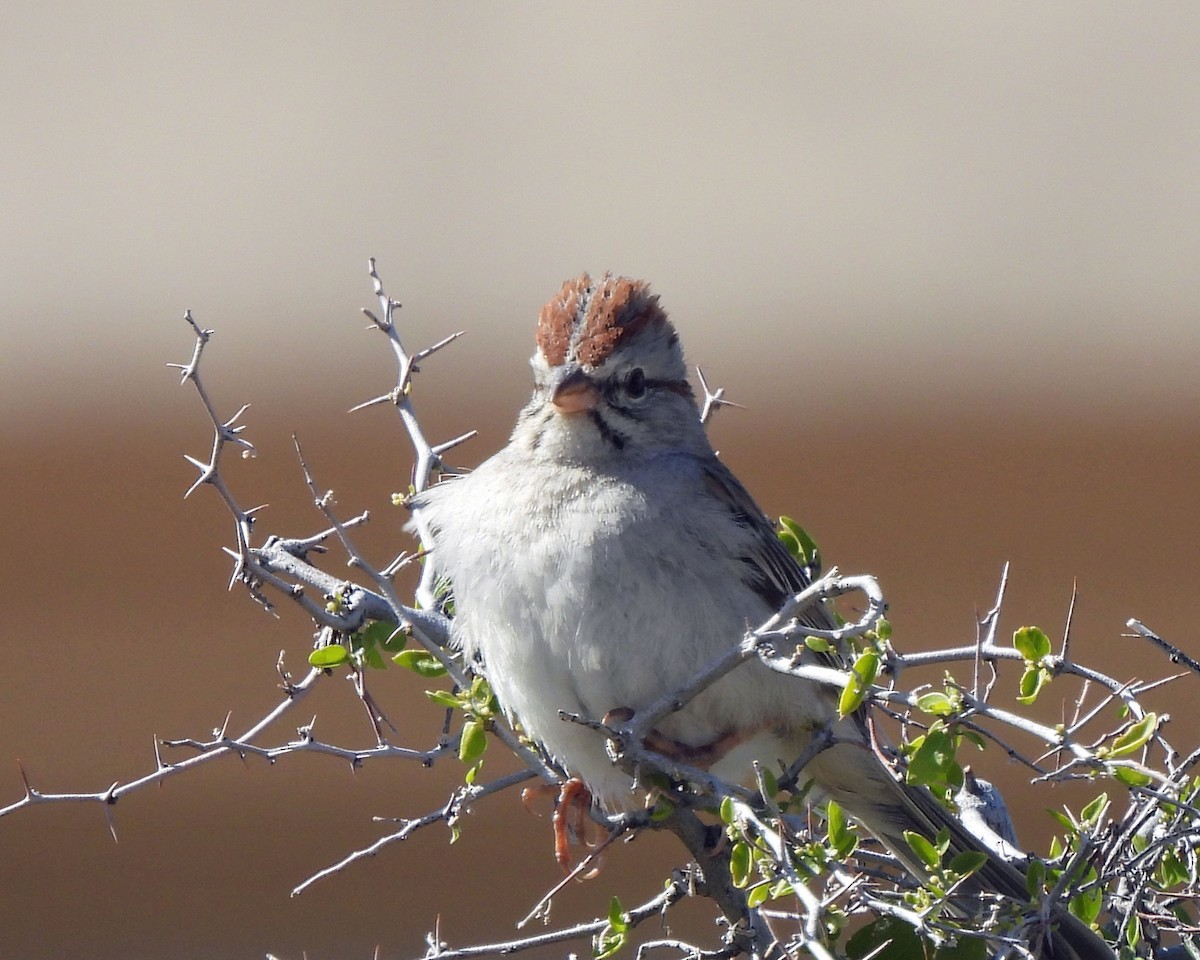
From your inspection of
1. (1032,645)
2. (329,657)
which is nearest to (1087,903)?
(1032,645)

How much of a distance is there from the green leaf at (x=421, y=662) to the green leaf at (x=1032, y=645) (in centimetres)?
124

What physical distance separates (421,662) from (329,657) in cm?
21

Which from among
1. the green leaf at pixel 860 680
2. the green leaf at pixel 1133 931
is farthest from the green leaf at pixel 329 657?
the green leaf at pixel 1133 931

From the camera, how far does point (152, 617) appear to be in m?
8.91

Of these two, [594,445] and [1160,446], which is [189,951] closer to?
[1160,446]

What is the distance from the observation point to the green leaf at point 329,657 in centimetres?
341

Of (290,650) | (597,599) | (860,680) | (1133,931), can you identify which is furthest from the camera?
(290,650)

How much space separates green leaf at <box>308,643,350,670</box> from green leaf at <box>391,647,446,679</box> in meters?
0.11

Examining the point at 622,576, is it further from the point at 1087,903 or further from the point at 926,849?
the point at 1087,903

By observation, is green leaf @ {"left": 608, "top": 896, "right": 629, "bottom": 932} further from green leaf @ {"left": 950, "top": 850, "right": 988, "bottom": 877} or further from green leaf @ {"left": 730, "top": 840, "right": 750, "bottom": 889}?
green leaf @ {"left": 950, "top": 850, "right": 988, "bottom": 877}

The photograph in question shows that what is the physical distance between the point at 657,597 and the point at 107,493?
17.4ft

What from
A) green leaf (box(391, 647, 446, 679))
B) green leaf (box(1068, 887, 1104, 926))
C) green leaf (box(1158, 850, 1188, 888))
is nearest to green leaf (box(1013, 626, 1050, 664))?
green leaf (box(1068, 887, 1104, 926))

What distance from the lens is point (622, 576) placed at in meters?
3.80

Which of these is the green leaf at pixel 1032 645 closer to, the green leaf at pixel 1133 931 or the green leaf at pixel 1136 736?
the green leaf at pixel 1136 736
